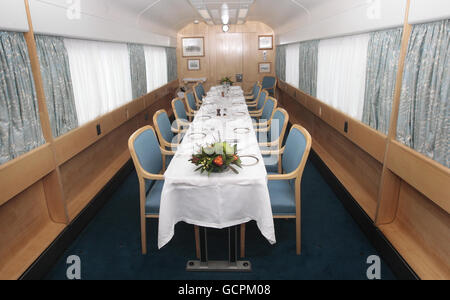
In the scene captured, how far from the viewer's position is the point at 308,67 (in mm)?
6734

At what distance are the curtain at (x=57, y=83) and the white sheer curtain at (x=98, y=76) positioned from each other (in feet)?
1.29

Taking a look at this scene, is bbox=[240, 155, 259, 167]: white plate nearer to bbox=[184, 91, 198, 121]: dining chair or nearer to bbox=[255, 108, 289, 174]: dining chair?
bbox=[255, 108, 289, 174]: dining chair

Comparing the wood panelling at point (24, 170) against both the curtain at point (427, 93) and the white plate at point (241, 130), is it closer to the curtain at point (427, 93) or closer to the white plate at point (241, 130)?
the white plate at point (241, 130)

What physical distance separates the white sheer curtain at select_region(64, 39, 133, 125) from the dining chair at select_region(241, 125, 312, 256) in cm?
274

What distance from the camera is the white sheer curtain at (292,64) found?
8068mm

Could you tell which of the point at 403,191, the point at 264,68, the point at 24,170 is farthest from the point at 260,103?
the point at 24,170

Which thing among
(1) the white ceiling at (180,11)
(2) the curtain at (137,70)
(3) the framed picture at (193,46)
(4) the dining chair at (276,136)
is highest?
(1) the white ceiling at (180,11)

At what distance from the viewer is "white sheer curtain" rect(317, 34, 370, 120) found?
14.0ft

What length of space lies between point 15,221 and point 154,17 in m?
6.01

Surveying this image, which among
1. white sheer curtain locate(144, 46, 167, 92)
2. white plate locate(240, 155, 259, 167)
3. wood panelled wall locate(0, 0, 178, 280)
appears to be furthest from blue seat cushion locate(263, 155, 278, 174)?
white sheer curtain locate(144, 46, 167, 92)

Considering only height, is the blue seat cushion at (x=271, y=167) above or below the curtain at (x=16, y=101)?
below

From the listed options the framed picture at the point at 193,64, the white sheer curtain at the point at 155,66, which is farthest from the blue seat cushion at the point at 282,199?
the framed picture at the point at 193,64

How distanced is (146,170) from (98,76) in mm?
2560

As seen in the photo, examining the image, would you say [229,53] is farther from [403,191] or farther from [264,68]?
[403,191]
